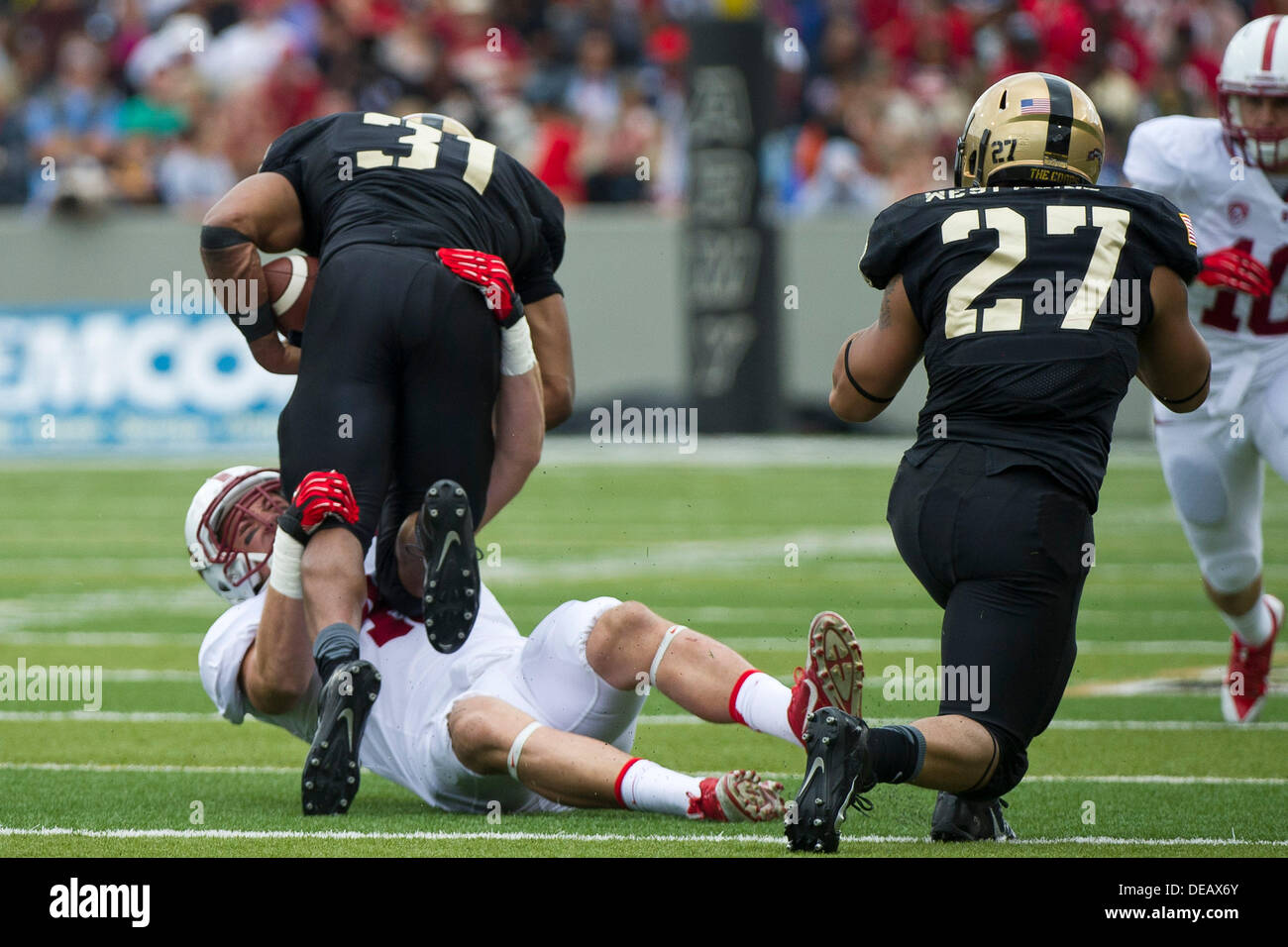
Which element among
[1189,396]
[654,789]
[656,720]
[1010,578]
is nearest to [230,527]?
[654,789]

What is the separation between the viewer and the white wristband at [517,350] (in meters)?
4.62

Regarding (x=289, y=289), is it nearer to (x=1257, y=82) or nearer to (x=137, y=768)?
(x=137, y=768)

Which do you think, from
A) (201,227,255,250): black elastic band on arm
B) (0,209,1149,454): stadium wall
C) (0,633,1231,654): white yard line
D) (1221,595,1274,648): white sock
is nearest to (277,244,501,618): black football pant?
(201,227,255,250): black elastic band on arm

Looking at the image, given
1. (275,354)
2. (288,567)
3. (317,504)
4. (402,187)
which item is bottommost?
(288,567)

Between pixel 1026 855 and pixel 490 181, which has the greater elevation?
pixel 490 181

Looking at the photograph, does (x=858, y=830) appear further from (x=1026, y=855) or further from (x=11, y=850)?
(x=11, y=850)

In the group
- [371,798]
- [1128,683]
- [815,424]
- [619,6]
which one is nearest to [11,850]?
[371,798]

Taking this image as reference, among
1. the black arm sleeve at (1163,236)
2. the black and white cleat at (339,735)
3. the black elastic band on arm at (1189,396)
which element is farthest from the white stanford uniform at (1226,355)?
the black and white cleat at (339,735)

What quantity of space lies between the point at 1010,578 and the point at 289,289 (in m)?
2.12

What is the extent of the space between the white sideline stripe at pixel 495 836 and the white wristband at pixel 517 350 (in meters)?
1.24

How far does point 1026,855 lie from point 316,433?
5.93 feet

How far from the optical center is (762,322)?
13883mm

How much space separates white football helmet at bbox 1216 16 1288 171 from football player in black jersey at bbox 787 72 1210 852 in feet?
5.66

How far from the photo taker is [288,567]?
427 cm
